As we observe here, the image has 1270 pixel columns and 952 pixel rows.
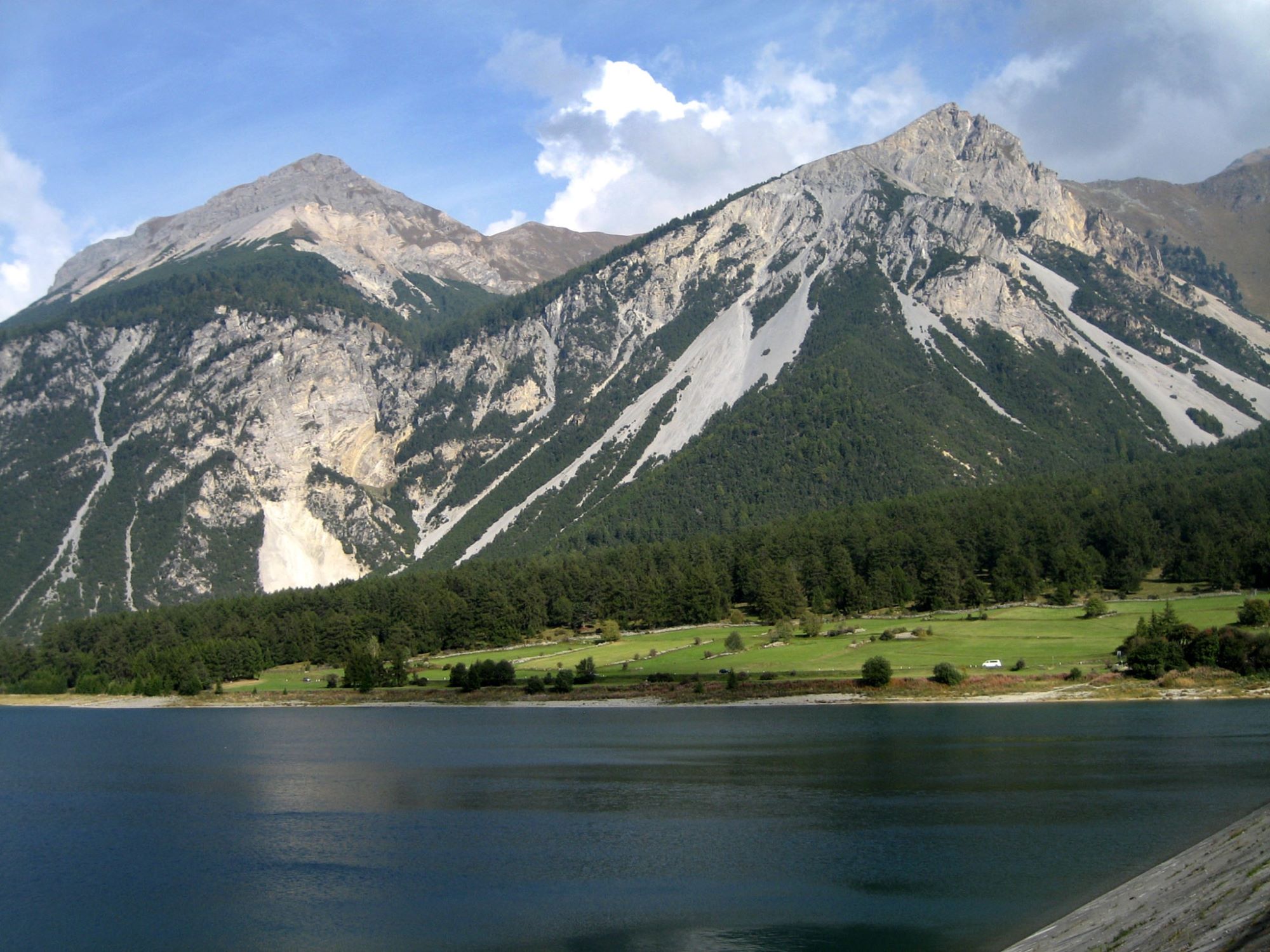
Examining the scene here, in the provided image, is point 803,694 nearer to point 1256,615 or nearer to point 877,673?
point 877,673

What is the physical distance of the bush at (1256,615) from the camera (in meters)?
98.4

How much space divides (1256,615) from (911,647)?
29.5m

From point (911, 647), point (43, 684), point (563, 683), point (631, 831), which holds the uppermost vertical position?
point (911, 647)

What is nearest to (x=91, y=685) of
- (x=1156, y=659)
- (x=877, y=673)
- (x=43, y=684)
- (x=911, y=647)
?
(x=43, y=684)

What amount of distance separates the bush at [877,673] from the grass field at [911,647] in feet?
9.68

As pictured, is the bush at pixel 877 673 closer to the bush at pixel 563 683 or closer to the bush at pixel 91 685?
the bush at pixel 563 683

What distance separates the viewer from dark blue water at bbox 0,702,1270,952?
37562 millimetres

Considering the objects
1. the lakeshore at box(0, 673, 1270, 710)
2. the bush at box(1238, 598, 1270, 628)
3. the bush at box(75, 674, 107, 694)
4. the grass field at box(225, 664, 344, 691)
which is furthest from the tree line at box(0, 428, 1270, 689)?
the bush at box(1238, 598, 1270, 628)

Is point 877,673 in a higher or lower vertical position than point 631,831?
higher

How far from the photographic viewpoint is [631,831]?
50656mm

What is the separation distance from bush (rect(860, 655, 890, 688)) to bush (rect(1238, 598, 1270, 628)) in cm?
3111

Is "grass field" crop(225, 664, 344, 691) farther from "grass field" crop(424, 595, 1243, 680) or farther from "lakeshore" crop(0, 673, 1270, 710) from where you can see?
"grass field" crop(424, 595, 1243, 680)

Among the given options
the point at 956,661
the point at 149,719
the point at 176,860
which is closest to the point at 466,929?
the point at 176,860

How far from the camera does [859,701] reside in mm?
96812
